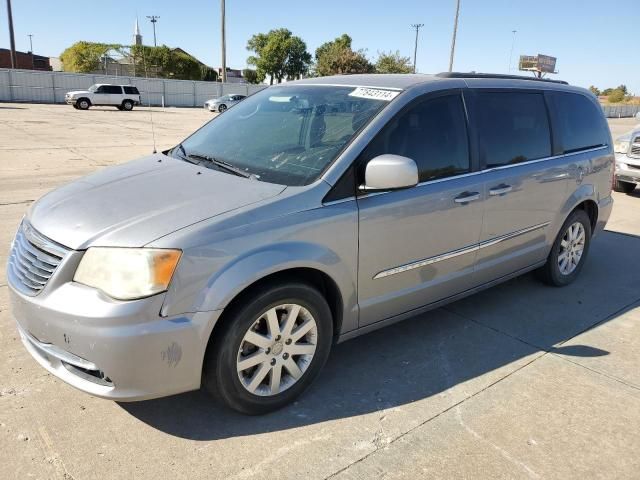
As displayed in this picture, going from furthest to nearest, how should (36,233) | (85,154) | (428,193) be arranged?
(85,154) < (428,193) < (36,233)

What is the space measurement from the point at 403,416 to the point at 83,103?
117ft

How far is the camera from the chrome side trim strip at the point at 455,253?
3.28 metres

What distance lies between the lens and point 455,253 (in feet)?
12.0

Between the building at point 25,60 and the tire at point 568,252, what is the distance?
70305mm

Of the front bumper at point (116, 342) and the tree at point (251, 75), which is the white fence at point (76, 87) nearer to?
the front bumper at point (116, 342)

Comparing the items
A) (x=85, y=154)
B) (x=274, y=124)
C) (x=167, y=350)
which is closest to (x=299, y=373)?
(x=167, y=350)

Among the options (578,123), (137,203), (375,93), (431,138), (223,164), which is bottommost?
(137,203)

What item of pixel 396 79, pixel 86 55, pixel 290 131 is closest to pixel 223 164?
pixel 290 131

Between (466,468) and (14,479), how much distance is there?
81.9 inches

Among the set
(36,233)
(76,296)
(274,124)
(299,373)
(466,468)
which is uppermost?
(274,124)

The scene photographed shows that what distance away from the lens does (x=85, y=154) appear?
12.7 m

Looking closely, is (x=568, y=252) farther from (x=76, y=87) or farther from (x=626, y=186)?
(x=76, y=87)

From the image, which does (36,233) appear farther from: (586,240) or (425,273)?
(586,240)

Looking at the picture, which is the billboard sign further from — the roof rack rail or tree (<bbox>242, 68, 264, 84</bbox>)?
the roof rack rail
